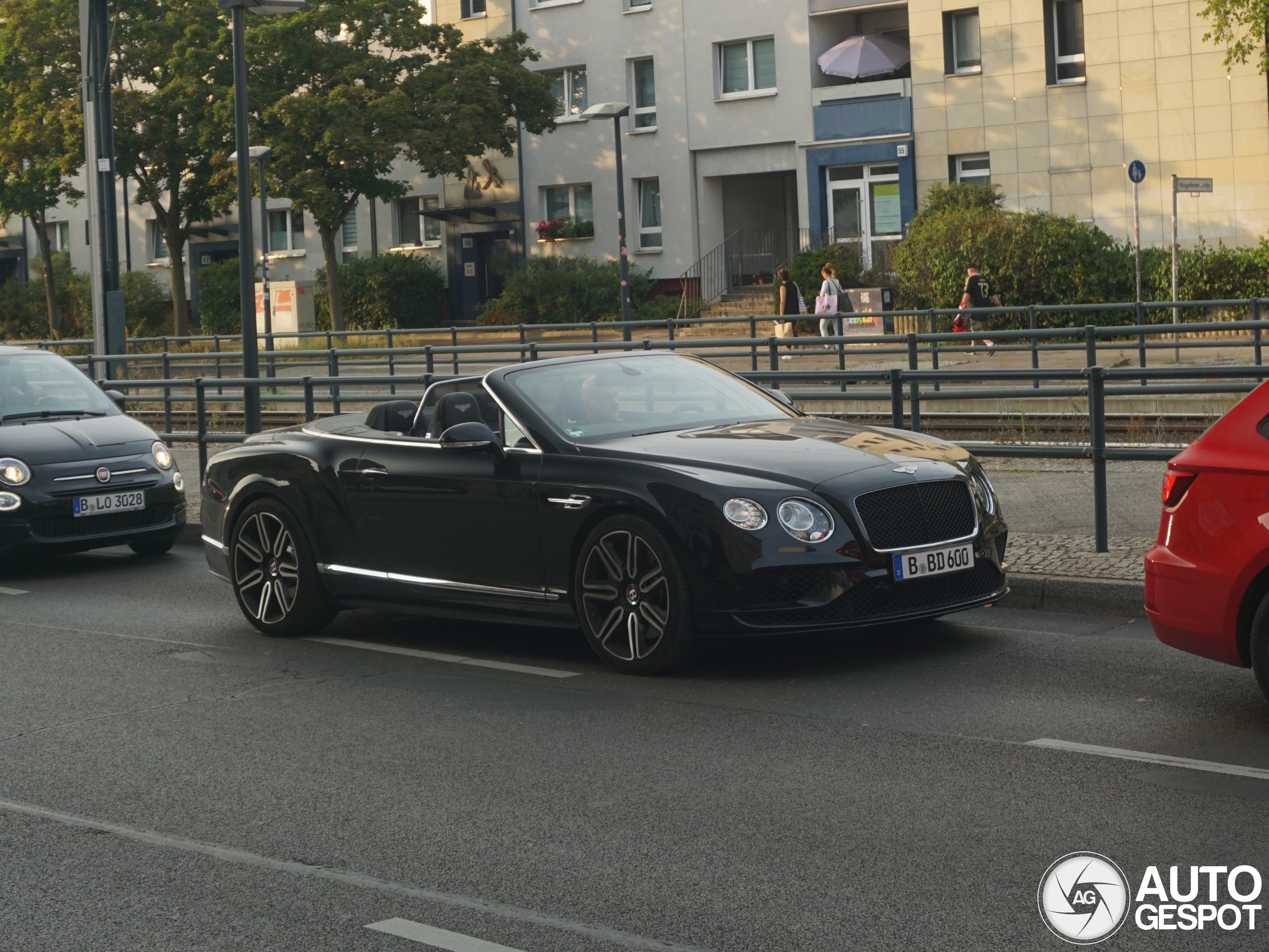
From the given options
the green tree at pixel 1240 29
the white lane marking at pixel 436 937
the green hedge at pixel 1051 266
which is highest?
the green tree at pixel 1240 29

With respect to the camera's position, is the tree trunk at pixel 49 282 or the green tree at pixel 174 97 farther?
the tree trunk at pixel 49 282

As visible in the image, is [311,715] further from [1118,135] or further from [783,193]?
[783,193]

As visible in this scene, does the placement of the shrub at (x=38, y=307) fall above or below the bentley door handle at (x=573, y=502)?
above

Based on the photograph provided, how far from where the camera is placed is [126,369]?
2481cm

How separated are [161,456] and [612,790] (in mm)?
8174

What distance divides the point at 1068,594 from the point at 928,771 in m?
3.48

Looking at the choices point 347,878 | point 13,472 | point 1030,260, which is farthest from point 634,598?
point 1030,260

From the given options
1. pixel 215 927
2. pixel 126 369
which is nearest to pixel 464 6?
pixel 126 369

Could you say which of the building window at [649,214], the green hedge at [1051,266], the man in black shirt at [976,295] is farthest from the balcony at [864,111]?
the man in black shirt at [976,295]

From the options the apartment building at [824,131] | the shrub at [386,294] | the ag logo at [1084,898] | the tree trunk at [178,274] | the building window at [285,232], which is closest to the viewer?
the ag logo at [1084,898]

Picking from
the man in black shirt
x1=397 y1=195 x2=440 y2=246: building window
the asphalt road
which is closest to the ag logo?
the asphalt road

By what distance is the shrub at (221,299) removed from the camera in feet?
193

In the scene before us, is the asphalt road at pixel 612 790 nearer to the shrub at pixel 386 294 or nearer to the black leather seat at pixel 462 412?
the black leather seat at pixel 462 412

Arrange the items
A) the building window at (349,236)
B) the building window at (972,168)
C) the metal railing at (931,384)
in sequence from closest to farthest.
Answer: the metal railing at (931,384)
the building window at (972,168)
the building window at (349,236)
